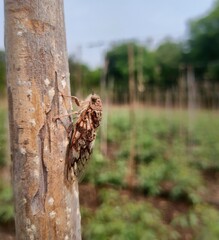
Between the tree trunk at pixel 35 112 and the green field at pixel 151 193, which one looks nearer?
the tree trunk at pixel 35 112

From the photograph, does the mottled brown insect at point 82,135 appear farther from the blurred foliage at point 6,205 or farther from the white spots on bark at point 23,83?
the blurred foliage at point 6,205

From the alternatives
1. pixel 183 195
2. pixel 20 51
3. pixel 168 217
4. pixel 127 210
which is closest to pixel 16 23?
pixel 20 51

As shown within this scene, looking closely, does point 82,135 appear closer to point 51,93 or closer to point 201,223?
point 51,93

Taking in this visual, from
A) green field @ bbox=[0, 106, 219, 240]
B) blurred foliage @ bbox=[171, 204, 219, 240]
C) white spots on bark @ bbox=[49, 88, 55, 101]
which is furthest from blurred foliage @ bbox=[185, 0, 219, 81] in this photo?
white spots on bark @ bbox=[49, 88, 55, 101]

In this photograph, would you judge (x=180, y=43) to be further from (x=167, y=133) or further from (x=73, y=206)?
(x=73, y=206)

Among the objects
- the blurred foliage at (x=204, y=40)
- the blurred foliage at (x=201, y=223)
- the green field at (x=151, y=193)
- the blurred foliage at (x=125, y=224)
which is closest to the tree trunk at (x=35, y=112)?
the green field at (x=151, y=193)

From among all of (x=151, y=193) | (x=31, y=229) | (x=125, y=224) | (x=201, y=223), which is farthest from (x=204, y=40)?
(x=31, y=229)
